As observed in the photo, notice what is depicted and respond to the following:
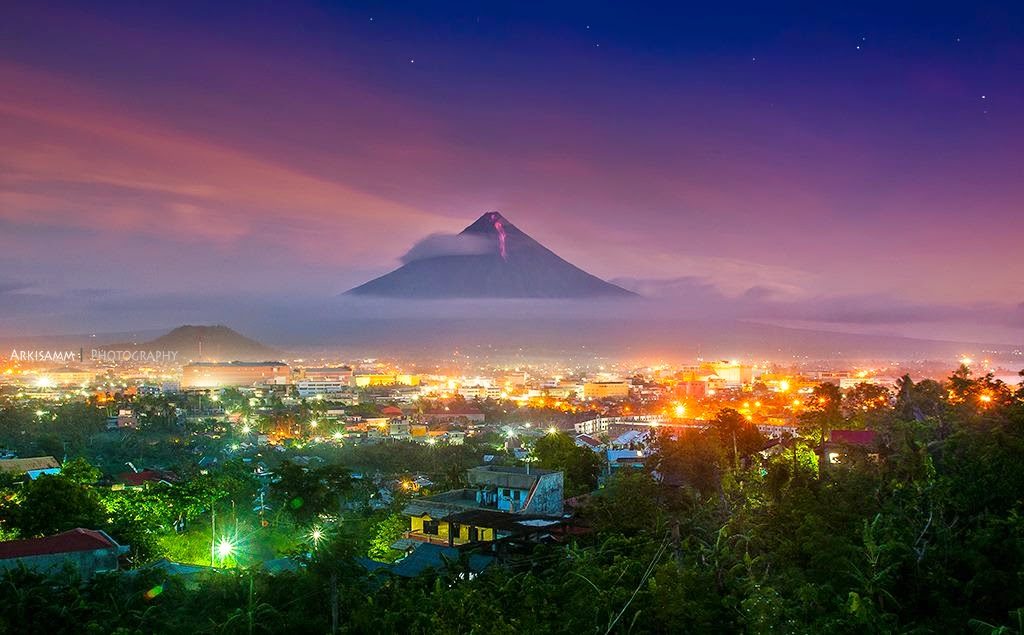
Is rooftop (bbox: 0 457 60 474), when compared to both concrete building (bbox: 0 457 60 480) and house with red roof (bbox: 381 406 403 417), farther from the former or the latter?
house with red roof (bbox: 381 406 403 417)

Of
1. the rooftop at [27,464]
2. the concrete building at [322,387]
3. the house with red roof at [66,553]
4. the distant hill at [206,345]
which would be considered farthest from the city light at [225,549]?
the distant hill at [206,345]

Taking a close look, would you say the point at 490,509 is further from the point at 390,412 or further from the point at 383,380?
the point at 383,380

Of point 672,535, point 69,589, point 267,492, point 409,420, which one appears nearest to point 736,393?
point 409,420

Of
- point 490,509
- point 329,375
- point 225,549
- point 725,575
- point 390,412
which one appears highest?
point 725,575

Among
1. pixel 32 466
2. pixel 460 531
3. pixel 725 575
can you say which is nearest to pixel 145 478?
pixel 32 466

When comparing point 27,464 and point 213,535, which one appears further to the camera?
point 27,464

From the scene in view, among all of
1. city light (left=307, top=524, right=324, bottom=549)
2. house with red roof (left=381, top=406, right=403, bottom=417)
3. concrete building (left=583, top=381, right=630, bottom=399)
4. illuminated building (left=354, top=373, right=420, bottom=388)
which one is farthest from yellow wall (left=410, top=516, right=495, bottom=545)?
illuminated building (left=354, top=373, right=420, bottom=388)

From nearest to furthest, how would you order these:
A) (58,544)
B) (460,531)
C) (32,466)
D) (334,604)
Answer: (334,604) → (58,544) → (460,531) → (32,466)

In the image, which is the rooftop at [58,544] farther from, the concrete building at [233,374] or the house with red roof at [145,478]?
the concrete building at [233,374]
